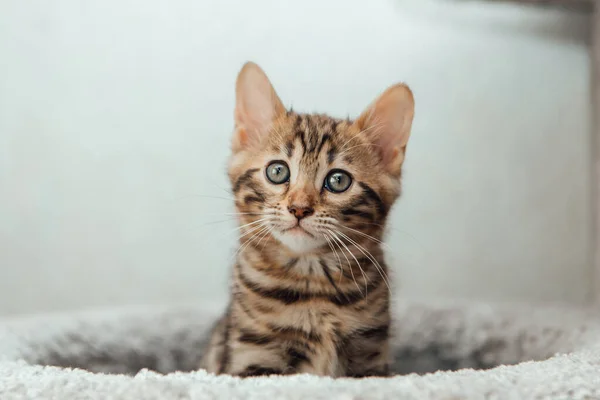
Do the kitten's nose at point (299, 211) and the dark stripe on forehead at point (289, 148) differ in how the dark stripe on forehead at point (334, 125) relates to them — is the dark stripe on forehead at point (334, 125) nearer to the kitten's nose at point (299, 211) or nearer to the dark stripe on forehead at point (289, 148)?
the dark stripe on forehead at point (289, 148)

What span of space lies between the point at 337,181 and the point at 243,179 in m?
0.17

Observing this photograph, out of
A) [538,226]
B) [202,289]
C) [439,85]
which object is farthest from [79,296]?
[538,226]

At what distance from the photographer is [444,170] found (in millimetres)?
1967

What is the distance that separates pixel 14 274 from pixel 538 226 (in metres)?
1.71

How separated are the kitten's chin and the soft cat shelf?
241mm

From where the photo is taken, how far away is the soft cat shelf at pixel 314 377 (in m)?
0.74

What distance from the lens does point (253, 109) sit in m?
1.13

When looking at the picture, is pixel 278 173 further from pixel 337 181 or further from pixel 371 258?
pixel 371 258

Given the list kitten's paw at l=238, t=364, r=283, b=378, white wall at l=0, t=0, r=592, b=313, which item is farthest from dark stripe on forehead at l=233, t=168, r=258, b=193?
white wall at l=0, t=0, r=592, b=313

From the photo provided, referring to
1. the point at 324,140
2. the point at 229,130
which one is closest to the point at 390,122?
the point at 324,140

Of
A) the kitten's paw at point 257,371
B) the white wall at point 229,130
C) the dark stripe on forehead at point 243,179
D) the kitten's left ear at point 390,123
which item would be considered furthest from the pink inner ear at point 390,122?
the white wall at point 229,130

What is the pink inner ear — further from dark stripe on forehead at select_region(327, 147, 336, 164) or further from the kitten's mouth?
the kitten's mouth

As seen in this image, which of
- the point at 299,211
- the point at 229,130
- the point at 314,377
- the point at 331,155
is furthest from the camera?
the point at 229,130

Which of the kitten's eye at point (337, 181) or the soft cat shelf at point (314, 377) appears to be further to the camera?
the kitten's eye at point (337, 181)
